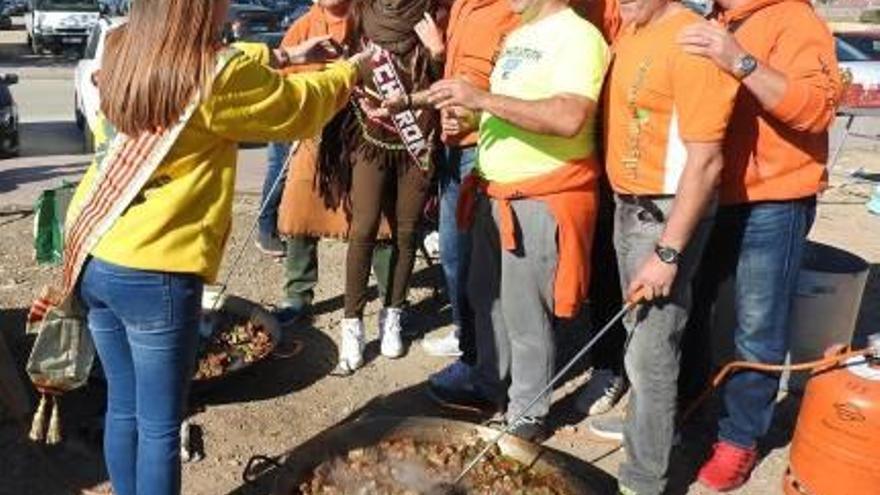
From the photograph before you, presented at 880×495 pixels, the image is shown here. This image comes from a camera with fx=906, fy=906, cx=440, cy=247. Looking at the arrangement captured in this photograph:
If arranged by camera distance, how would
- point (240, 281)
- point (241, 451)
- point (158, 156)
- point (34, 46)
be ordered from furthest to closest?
point (34, 46)
point (240, 281)
point (241, 451)
point (158, 156)

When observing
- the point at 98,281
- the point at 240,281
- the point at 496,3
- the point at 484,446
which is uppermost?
the point at 496,3

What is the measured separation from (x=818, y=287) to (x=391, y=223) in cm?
206

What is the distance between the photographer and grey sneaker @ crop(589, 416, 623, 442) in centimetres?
392

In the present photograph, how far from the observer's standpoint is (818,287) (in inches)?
162

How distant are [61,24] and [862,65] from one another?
1953cm

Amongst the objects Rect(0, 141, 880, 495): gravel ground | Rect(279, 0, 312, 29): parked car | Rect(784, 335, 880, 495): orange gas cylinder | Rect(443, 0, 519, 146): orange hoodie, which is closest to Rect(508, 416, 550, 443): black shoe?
Rect(0, 141, 880, 495): gravel ground

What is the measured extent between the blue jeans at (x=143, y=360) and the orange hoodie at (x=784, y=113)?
189 cm

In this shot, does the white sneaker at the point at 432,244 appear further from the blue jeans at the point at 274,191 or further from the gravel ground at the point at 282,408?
the blue jeans at the point at 274,191

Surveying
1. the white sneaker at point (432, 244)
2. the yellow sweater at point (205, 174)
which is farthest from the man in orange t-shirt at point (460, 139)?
the white sneaker at point (432, 244)

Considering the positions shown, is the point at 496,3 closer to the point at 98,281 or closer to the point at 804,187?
the point at 804,187

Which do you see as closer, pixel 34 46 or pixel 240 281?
pixel 240 281

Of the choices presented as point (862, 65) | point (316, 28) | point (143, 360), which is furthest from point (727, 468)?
point (862, 65)

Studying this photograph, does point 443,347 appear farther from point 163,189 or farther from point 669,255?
point 163,189

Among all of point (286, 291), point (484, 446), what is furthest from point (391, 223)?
point (484, 446)
